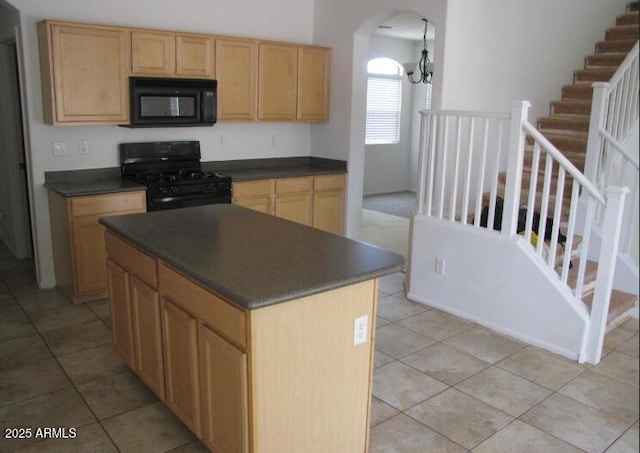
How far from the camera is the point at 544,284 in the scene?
3574 mm

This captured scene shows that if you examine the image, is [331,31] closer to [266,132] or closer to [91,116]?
[266,132]

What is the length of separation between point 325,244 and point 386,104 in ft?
24.3

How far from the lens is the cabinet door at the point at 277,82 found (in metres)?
5.24

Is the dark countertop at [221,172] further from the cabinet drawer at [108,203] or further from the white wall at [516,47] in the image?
the white wall at [516,47]

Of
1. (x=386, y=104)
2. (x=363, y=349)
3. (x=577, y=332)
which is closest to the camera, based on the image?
(x=363, y=349)

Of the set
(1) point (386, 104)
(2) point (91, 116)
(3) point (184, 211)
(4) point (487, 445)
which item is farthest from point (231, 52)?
(1) point (386, 104)

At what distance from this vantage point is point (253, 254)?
237 centimetres

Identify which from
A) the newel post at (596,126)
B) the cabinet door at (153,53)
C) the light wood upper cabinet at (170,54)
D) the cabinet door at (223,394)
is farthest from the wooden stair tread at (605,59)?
the cabinet door at (223,394)

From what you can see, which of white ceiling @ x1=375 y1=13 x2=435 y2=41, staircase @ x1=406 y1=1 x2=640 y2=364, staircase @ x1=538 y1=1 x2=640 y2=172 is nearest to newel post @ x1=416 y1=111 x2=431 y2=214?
staircase @ x1=406 y1=1 x2=640 y2=364

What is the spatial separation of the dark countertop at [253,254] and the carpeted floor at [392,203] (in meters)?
5.23

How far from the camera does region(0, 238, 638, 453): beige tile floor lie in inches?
102

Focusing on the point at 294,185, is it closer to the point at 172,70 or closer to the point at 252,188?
the point at 252,188

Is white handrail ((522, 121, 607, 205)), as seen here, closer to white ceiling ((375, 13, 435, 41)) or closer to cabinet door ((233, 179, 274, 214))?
cabinet door ((233, 179, 274, 214))

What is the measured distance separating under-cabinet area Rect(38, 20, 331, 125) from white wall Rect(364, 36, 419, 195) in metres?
3.72
